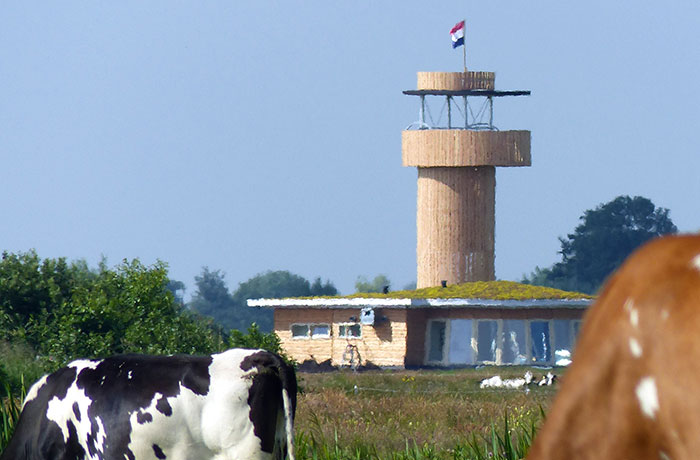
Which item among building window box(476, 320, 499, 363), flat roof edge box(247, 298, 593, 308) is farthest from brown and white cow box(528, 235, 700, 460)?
building window box(476, 320, 499, 363)

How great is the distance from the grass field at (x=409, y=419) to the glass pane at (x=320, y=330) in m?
10.9

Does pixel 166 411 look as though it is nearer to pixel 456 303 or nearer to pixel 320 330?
pixel 456 303

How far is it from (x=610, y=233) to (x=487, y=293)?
200 ft

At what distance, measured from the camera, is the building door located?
5081cm

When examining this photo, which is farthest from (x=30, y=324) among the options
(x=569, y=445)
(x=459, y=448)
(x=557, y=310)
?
(x=569, y=445)

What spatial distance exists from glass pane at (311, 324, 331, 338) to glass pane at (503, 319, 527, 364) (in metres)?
7.62

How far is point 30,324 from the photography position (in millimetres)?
39844

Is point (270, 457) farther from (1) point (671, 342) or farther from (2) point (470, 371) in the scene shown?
(2) point (470, 371)

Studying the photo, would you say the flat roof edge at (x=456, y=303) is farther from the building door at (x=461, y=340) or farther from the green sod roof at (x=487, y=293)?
the building door at (x=461, y=340)

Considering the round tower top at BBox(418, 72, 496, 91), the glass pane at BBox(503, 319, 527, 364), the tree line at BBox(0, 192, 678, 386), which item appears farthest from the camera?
the round tower top at BBox(418, 72, 496, 91)

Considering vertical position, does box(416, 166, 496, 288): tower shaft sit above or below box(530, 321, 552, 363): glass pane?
above

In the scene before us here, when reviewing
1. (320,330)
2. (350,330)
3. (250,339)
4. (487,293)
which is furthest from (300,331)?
(250,339)

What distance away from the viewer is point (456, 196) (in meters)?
58.0

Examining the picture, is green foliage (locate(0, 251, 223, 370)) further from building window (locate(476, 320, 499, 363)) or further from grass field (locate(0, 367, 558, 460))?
building window (locate(476, 320, 499, 363))
